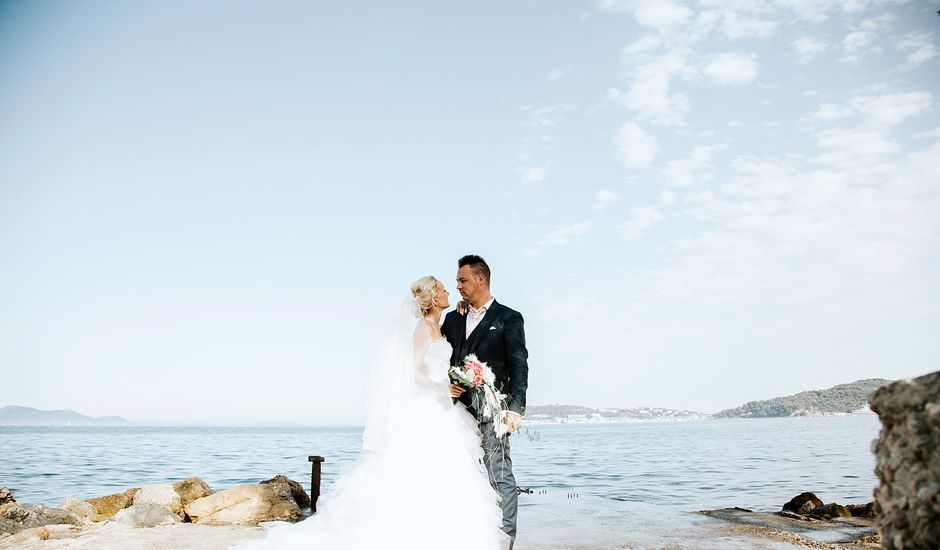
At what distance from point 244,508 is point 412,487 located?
6424 mm

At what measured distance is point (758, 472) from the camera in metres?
27.1

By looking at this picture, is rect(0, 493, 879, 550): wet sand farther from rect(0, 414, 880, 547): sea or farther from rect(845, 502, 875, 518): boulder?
rect(845, 502, 875, 518): boulder

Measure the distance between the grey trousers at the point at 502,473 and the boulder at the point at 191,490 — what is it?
9.07 meters

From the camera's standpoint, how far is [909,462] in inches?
99.7

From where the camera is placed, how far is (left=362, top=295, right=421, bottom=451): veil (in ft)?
20.9

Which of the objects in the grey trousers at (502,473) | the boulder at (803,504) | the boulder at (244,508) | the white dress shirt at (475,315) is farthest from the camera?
the boulder at (803,504)

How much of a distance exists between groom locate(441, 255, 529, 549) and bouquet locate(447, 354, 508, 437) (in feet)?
0.29

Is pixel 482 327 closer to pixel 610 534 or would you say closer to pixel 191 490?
pixel 610 534

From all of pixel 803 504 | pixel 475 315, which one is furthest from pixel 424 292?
pixel 803 504

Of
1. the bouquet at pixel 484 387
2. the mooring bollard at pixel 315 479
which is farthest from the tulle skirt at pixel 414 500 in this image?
the mooring bollard at pixel 315 479

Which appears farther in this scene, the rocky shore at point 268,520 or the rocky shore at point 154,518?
the rocky shore at point 268,520

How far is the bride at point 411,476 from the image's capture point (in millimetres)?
5883

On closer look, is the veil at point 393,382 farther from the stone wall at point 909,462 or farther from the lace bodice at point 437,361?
the stone wall at point 909,462

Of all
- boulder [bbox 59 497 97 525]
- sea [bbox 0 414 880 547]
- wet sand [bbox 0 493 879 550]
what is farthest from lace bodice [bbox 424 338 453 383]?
boulder [bbox 59 497 97 525]
